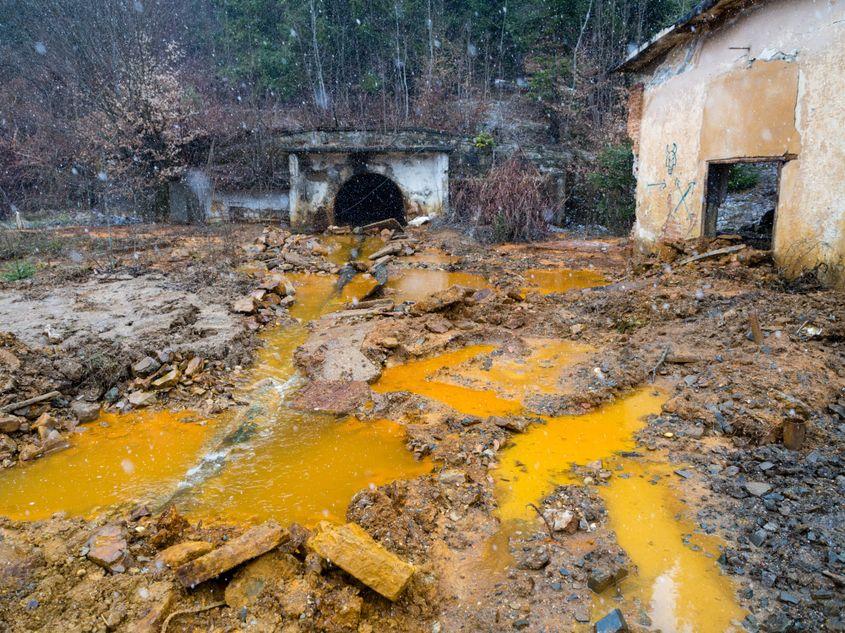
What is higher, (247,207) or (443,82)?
(443,82)

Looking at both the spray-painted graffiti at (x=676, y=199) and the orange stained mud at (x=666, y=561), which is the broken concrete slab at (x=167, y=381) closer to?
the orange stained mud at (x=666, y=561)

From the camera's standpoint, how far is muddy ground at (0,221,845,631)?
118 inches

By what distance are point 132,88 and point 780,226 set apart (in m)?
21.0

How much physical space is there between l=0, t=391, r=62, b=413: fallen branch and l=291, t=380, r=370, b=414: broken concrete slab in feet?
8.22

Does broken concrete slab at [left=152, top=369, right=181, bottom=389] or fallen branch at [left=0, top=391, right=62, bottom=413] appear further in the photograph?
broken concrete slab at [left=152, top=369, right=181, bottom=389]

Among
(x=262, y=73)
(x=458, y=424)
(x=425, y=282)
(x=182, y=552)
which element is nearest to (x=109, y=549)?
(x=182, y=552)

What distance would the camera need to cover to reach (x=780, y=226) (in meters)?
8.12

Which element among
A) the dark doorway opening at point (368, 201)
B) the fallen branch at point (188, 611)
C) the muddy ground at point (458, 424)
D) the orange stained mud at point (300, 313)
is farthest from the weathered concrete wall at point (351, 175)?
the fallen branch at point (188, 611)

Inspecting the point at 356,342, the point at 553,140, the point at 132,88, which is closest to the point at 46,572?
the point at 356,342

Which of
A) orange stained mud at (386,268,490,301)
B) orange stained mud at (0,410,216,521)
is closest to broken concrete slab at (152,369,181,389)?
orange stained mud at (0,410,216,521)

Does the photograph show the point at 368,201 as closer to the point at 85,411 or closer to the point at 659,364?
the point at 85,411

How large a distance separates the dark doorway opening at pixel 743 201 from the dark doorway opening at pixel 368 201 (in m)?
11.7

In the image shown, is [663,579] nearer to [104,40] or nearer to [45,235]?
[45,235]

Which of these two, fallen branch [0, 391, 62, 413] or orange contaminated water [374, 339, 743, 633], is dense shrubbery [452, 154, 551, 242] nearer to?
orange contaminated water [374, 339, 743, 633]
